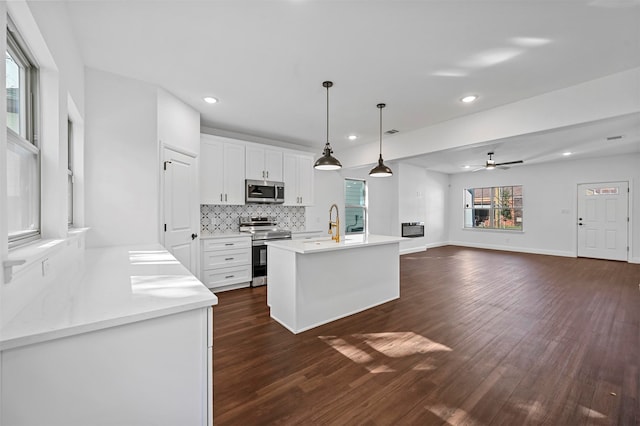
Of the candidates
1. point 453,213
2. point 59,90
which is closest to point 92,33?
point 59,90

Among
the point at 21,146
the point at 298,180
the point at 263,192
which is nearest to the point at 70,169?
the point at 21,146

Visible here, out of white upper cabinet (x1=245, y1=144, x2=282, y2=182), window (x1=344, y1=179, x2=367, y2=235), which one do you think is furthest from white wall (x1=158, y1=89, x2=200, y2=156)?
window (x1=344, y1=179, x2=367, y2=235)

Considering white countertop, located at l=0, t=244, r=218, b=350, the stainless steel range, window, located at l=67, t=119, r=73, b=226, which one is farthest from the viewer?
the stainless steel range

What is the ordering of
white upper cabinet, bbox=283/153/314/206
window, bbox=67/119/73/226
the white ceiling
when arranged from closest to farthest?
1. the white ceiling
2. window, bbox=67/119/73/226
3. white upper cabinet, bbox=283/153/314/206

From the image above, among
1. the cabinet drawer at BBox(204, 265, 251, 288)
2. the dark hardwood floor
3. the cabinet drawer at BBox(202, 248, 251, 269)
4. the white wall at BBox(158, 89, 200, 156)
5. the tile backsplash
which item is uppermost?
the white wall at BBox(158, 89, 200, 156)

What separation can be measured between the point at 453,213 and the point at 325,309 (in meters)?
8.17

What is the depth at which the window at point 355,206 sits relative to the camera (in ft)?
23.9

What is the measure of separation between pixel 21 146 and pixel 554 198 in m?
10.1

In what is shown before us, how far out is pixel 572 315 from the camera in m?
3.26

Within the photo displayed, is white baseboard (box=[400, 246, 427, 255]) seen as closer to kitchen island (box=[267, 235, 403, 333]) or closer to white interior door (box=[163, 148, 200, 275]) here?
kitchen island (box=[267, 235, 403, 333])

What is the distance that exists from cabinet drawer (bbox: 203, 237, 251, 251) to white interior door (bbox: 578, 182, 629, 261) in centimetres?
846

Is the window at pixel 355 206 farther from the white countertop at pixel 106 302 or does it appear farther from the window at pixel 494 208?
the white countertop at pixel 106 302

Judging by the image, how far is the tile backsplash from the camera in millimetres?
4652

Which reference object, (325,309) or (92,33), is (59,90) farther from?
(325,309)
